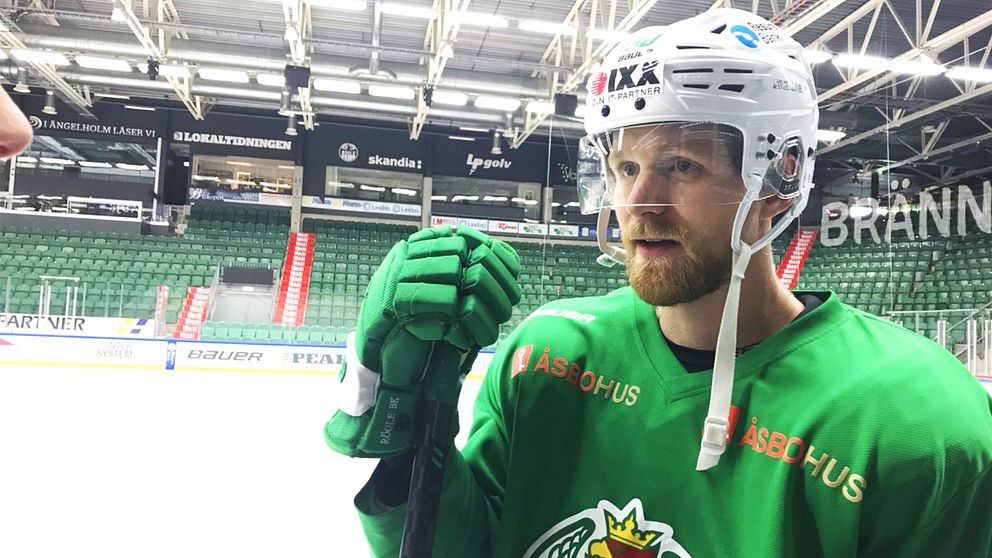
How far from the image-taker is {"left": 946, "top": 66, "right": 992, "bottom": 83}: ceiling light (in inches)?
290

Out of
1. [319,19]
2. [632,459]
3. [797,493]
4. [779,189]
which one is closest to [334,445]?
[632,459]

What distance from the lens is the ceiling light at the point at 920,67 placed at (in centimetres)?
716

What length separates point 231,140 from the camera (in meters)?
12.5

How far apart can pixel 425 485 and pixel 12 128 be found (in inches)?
21.7

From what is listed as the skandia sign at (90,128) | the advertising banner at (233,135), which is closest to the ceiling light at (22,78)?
the skandia sign at (90,128)

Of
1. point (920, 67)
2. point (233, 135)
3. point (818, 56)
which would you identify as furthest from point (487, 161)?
point (920, 67)

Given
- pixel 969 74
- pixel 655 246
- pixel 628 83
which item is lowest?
pixel 655 246

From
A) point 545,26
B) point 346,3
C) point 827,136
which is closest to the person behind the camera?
point 827,136

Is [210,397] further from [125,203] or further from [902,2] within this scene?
[125,203]

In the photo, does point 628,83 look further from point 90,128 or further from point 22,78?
point 90,128

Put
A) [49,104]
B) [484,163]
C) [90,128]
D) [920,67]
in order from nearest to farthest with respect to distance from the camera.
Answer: [920,67] < [49,104] < [90,128] < [484,163]

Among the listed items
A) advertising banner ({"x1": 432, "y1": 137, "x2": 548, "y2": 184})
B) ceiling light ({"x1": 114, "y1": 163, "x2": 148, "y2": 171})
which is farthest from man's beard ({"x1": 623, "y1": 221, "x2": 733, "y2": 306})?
ceiling light ({"x1": 114, "y1": 163, "x2": 148, "y2": 171})

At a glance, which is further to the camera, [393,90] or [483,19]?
[393,90]

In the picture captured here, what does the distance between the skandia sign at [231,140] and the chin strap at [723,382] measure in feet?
41.9
